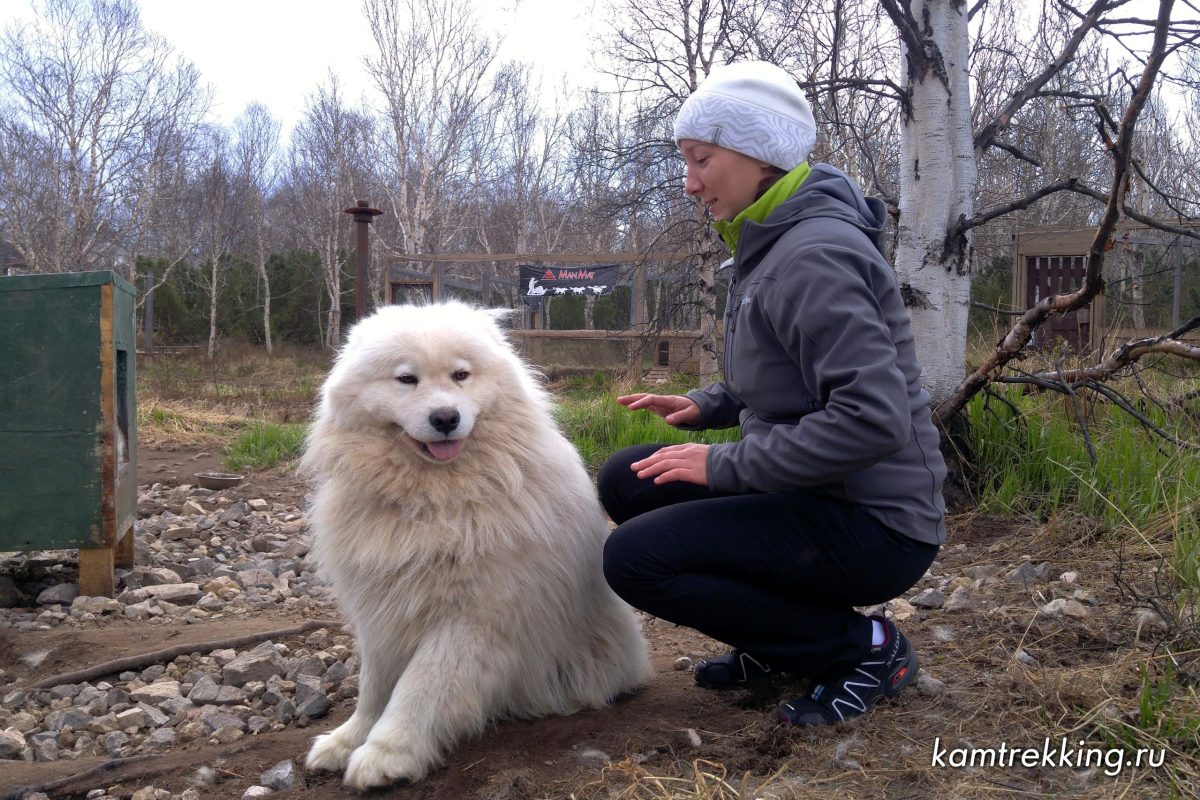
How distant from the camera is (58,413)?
4082 mm

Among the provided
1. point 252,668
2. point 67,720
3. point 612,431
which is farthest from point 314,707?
point 612,431

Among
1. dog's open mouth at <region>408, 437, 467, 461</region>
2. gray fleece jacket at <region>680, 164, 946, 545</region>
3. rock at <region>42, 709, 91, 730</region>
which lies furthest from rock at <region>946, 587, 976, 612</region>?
rock at <region>42, 709, 91, 730</region>

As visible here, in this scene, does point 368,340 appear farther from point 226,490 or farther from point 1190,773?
point 226,490

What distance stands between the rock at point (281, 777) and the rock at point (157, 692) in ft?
2.96

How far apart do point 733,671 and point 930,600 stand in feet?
3.53

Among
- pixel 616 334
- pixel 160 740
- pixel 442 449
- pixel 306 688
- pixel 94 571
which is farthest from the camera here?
pixel 616 334

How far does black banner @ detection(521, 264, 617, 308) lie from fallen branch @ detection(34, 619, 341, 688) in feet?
34.4

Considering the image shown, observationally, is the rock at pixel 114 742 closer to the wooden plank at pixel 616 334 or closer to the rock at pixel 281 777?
the rock at pixel 281 777

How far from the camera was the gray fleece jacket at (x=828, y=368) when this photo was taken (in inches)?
77.7

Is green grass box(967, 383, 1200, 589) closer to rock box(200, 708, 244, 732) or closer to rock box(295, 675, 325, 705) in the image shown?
rock box(295, 675, 325, 705)

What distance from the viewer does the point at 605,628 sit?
274 centimetres

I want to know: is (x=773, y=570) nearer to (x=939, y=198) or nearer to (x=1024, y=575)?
(x=1024, y=575)

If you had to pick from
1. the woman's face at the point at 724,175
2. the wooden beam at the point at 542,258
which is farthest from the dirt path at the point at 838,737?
the wooden beam at the point at 542,258

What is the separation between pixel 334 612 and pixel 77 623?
1.11 metres
